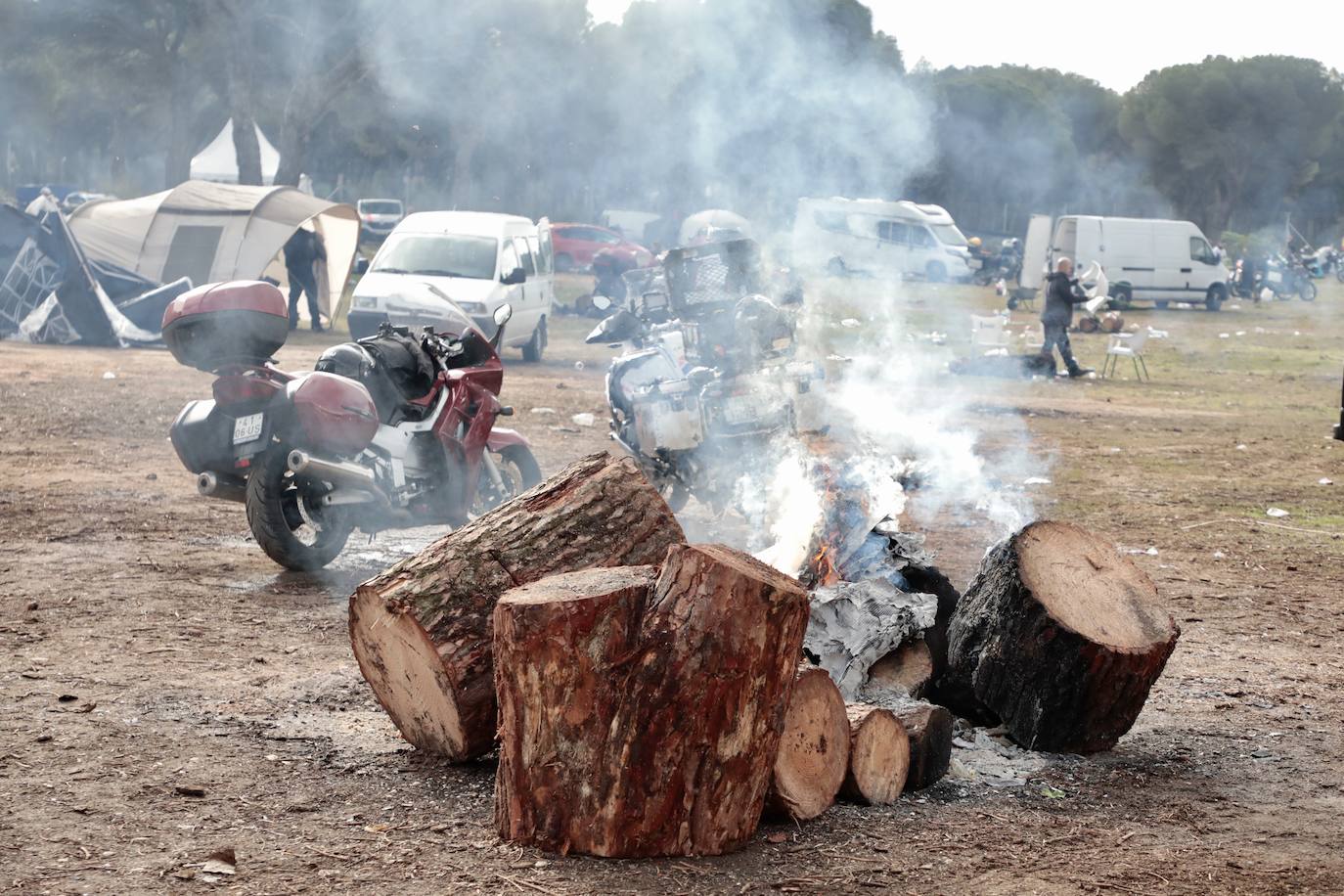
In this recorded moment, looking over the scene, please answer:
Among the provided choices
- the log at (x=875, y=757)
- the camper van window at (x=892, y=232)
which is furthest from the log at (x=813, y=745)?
the camper van window at (x=892, y=232)

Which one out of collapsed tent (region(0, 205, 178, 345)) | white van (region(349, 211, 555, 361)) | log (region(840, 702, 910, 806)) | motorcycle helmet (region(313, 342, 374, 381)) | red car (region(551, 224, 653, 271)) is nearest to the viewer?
log (region(840, 702, 910, 806))

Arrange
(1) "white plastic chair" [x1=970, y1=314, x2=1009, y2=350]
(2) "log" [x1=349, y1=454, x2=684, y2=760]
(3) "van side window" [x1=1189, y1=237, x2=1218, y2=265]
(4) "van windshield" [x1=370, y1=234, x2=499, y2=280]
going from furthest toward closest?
1. (3) "van side window" [x1=1189, y1=237, x2=1218, y2=265]
2. (1) "white plastic chair" [x1=970, y1=314, x2=1009, y2=350]
3. (4) "van windshield" [x1=370, y1=234, x2=499, y2=280]
4. (2) "log" [x1=349, y1=454, x2=684, y2=760]

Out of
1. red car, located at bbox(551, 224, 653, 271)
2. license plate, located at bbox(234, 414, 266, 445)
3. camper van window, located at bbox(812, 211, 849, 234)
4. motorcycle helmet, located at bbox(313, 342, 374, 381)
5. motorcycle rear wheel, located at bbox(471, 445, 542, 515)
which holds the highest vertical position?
camper van window, located at bbox(812, 211, 849, 234)

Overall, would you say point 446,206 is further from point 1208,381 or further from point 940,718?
point 940,718

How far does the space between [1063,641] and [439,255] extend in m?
15.1

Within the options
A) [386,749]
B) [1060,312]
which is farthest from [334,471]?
[1060,312]

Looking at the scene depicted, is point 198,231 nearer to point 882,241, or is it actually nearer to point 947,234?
point 882,241

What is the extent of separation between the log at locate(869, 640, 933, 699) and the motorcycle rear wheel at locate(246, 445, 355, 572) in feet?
10.8

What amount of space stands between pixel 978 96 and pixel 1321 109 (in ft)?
76.0

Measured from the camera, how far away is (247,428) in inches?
269

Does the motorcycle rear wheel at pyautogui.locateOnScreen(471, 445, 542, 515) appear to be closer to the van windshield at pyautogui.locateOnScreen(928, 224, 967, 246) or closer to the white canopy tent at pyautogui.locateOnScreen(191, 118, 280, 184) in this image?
the van windshield at pyautogui.locateOnScreen(928, 224, 967, 246)

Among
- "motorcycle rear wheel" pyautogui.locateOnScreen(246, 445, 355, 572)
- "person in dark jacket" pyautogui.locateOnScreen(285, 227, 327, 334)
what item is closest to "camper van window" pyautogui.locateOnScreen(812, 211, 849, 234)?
"person in dark jacket" pyautogui.locateOnScreen(285, 227, 327, 334)

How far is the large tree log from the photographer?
371cm

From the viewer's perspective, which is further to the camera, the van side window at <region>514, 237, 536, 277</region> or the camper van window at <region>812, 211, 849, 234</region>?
the camper van window at <region>812, 211, 849, 234</region>
